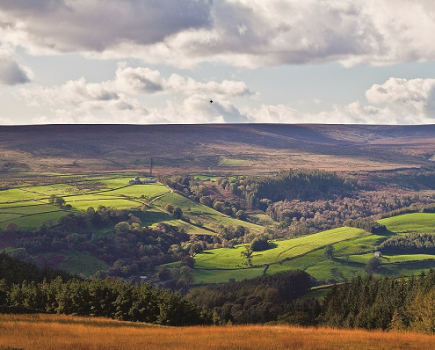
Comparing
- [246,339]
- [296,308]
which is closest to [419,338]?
[246,339]

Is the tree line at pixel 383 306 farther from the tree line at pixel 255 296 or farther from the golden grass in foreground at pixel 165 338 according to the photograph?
the golden grass in foreground at pixel 165 338

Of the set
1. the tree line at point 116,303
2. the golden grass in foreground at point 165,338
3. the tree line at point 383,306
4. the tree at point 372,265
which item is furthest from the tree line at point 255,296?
the golden grass in foreground at point 165,338

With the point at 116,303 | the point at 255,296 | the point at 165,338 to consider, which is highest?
the point at 165,338

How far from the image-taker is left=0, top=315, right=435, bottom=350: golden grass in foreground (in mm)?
36000

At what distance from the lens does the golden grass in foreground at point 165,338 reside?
36000mm

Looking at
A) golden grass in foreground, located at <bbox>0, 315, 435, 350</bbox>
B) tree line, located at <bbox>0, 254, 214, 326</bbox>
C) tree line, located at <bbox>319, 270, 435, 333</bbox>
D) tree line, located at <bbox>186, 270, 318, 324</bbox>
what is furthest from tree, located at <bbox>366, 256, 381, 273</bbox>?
golden grass in foreground, located at <bbox>0, 315, 435, 350</bbox>

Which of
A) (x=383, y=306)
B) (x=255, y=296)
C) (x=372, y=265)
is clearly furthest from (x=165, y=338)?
(x=372, y=265)

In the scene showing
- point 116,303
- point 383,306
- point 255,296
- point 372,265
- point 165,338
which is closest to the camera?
point 165,338

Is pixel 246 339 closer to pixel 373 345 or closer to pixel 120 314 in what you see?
pixel 373 345

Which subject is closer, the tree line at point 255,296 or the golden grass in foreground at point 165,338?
the golden grass in foreground at point 165,338

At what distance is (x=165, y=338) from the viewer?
39688mm

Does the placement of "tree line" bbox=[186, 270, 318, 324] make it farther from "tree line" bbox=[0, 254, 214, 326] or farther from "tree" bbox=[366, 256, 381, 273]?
"tree line" bbox=[0, 254, 214, 326]

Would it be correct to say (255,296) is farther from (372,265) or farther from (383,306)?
(383,306)

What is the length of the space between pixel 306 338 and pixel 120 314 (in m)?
25.2
